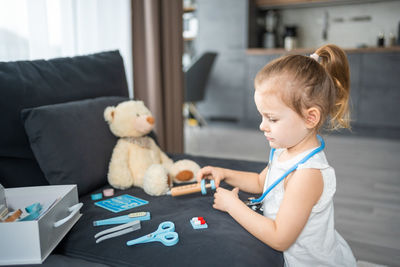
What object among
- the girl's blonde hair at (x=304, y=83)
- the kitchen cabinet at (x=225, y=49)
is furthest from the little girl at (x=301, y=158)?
the kitchen cabinet at (x=225, y=49)

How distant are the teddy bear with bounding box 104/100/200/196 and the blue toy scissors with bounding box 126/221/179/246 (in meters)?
0.30

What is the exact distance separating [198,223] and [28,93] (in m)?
0.69

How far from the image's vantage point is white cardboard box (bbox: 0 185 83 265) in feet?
2.32

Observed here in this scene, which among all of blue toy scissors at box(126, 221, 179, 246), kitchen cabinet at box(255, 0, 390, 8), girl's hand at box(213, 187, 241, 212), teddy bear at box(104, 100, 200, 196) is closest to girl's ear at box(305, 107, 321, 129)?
girl's hand at box(213, 187, 241, 212)

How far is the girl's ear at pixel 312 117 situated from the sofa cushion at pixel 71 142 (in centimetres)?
71

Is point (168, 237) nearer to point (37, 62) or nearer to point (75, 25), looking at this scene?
point (37, 62)

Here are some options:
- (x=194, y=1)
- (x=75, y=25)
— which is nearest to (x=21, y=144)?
(x=75, y=25)

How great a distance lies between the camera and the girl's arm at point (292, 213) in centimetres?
77

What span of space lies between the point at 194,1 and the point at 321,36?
1.64 meters

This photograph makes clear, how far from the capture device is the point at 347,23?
3934 mm

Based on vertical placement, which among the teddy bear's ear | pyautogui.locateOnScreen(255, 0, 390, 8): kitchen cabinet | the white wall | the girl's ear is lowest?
the teddy bear's ear

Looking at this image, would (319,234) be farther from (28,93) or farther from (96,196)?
(28,93)

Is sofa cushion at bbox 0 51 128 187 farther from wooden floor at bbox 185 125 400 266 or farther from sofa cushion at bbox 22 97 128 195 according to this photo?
wooden floor at bbox 185 125 400 266

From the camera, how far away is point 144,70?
6.67 feet
